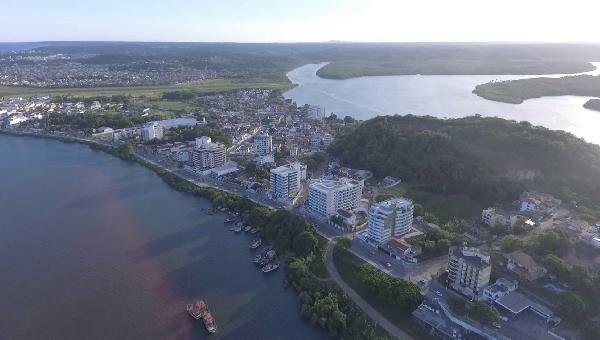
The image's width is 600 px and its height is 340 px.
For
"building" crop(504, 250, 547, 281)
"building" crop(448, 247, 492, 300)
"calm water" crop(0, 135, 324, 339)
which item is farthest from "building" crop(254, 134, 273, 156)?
"building" crop(504, 250, 547, 281)

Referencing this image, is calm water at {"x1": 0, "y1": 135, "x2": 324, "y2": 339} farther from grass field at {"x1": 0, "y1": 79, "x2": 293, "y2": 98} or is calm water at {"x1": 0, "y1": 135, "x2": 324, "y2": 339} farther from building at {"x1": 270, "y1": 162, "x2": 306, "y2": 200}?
grass field at {"x1": 0, "y1": 79, "x2": 293, "y2": 98}

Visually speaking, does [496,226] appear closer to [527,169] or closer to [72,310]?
[527,169]

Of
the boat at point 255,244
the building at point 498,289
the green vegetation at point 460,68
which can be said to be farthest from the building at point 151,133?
the green vegetation at point 460,68

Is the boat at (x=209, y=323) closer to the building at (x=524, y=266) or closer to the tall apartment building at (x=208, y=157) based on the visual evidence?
the building at (x=524, y=266)

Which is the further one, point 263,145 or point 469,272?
point 263,145

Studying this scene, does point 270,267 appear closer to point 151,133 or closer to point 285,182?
point 285,182

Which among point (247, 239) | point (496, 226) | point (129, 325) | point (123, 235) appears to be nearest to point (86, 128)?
point (123, 235)

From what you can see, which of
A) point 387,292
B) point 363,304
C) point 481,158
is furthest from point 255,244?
point 481,158
